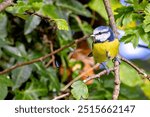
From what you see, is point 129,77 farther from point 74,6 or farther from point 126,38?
point 126,38

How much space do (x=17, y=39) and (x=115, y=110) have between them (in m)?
0.68

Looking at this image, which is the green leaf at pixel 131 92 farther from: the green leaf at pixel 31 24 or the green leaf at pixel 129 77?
the green leaf at pixel 31 24

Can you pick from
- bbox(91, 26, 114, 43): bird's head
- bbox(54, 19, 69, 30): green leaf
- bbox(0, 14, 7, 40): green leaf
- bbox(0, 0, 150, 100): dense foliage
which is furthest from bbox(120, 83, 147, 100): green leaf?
bbox(54, 19, 69, 30): green leaf

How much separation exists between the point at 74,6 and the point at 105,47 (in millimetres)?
658

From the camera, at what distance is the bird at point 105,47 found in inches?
35.6

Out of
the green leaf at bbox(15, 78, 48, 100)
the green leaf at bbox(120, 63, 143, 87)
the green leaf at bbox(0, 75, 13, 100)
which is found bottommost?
the green leaf at bbox(120, 63, 143, 87)

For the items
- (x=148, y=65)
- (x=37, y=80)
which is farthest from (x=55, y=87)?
(x=148, y=65)

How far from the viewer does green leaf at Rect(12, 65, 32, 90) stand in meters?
1.36

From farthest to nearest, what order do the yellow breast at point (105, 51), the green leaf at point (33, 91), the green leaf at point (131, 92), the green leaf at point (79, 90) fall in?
the green leaf at point (131, 92) → the green leaf at point (33, 91) → the yellow breast at point (105, 51) → the green leaf at point (79, 90)

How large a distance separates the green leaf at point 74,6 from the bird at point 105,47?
1.94ft

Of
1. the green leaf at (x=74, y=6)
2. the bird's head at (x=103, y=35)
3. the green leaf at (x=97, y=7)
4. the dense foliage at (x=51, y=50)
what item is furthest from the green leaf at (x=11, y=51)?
the bird's head at (x=103, y=35)

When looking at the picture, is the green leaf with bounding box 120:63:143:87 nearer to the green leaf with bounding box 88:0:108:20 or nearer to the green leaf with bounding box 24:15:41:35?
the green leaf with bounding box 88:0:108:20

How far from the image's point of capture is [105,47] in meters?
0.94

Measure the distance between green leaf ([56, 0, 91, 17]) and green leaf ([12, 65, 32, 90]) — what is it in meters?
0.28
